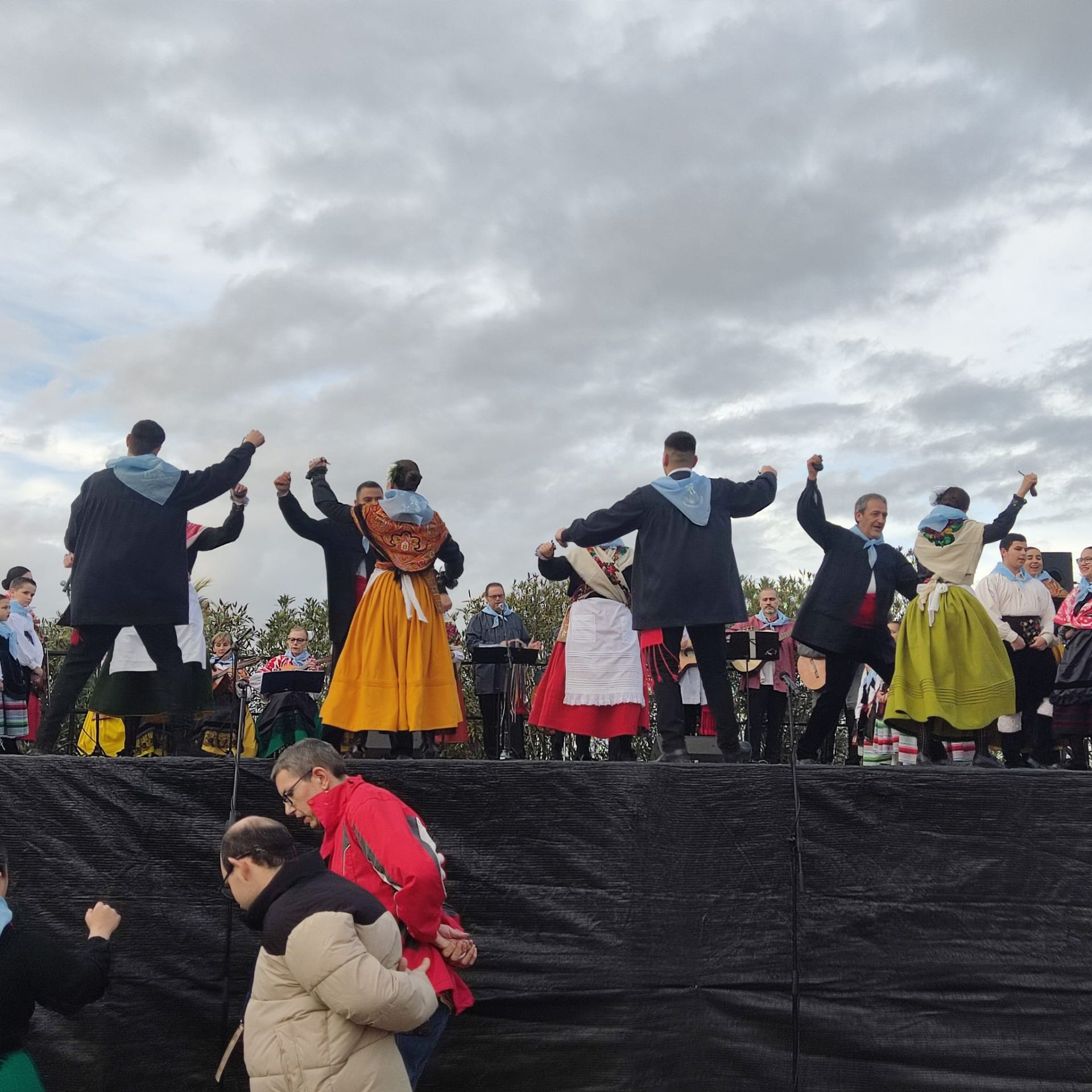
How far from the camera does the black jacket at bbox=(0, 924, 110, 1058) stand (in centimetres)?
322

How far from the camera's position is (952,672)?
5984 millimetres

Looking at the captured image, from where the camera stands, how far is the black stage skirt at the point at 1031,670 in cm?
731

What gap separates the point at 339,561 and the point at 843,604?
2759 millimetres

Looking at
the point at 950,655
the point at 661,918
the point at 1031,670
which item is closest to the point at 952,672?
the point at 950,655

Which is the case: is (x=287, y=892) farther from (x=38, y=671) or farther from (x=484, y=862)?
(x=38, y=671)

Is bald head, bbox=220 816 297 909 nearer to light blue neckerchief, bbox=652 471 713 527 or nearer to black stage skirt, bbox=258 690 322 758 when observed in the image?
light blue neckerchief, bbox=652 471 713 527

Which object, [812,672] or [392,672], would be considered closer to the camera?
[392,672]

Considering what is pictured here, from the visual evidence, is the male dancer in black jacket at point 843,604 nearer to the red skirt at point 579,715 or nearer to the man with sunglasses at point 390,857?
the red skirt at point 579,715

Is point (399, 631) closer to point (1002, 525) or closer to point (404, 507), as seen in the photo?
point (404, 507)

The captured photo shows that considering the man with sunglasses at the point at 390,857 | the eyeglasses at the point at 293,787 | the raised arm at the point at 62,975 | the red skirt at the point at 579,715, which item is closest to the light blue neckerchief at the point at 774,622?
the red skirt at the point at 579,715

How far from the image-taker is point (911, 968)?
473 centimetres

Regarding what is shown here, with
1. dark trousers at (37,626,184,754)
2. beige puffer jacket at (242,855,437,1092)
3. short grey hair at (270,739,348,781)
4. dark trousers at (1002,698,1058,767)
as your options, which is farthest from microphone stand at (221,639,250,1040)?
dark trousers at (1002,698,1058,767)

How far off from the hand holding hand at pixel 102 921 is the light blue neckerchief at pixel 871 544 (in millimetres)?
4138

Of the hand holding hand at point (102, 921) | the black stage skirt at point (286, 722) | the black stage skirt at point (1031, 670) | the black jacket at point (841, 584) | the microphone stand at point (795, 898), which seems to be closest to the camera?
the hand holding hand at point (102, 921)
